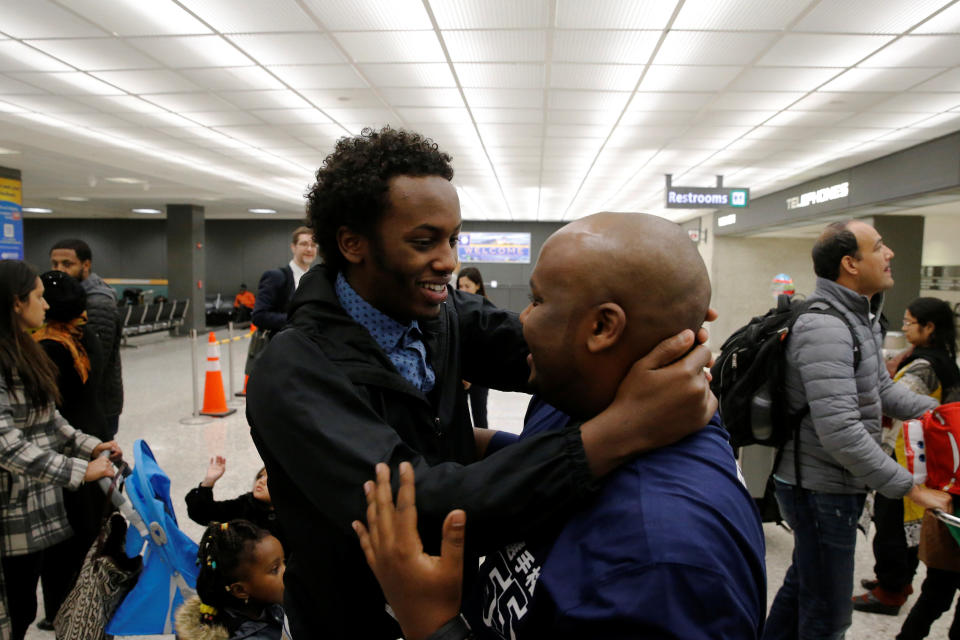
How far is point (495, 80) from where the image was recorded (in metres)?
5.44

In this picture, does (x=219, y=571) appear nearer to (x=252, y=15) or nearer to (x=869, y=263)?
(x=869, y=263)

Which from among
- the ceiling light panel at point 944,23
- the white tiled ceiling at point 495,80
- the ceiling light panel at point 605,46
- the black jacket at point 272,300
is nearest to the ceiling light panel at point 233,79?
the white tiled ceiling at point 495,80

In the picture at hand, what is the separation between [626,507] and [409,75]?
17.5 feet

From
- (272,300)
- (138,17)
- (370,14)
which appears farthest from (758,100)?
(138,17)

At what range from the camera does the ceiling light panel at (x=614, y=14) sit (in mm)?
3791

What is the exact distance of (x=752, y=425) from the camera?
2.24 m

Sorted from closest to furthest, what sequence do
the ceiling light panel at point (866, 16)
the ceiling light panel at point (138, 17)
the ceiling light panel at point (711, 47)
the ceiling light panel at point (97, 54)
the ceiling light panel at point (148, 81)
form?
the ceiling light panel at point (866, 16) → the ceiling light panel at point (138, 17) → the ceiling light panel at point (711, 47) → the ceiling light panel at point (97, 54) → the ceiling light panel at point (148, 81)

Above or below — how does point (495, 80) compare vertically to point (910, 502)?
above

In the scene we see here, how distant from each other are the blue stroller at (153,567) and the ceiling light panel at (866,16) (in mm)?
4613

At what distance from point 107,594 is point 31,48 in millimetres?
4922

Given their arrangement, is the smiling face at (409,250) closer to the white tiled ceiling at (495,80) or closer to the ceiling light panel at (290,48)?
the white tiled ceiling at (495,80)

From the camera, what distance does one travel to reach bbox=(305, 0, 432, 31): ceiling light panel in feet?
12.7

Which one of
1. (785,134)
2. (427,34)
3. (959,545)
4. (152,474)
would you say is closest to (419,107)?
(427,34)

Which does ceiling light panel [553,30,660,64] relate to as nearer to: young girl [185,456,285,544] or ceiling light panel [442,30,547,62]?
ceiling light panel [442,30,547,62]
